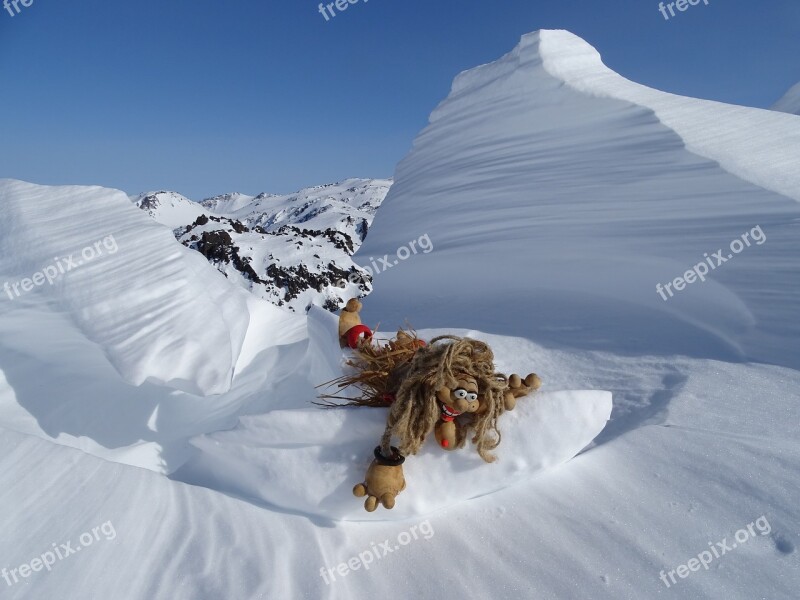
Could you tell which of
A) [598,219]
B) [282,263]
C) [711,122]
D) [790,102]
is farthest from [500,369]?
[282,263]

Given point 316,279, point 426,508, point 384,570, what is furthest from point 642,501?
point 316,279

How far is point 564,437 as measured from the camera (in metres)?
1.61

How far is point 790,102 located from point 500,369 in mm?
11541

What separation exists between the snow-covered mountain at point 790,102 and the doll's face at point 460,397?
442 inches

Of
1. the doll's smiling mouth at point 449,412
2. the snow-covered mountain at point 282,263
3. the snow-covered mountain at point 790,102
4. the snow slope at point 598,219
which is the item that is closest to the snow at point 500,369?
the snow slope at point 598,219

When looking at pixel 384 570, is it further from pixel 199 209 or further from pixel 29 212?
pixel 199 209

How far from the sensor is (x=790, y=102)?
32.3 feet

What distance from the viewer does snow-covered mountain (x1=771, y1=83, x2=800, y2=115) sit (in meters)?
9.37

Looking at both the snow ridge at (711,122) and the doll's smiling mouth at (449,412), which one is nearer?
the doll's smiling mouth at (449,412)

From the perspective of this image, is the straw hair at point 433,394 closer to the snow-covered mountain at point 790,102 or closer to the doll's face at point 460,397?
the doll's face at point 460,397

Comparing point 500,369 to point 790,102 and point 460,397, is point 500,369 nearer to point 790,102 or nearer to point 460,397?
point 460,397

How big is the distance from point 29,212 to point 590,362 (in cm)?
361

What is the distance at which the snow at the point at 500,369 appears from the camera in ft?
4.57

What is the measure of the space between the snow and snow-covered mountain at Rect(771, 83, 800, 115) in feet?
25.0
